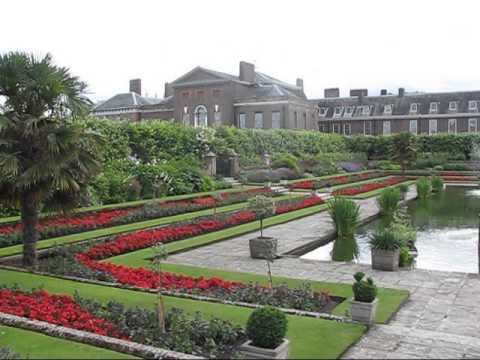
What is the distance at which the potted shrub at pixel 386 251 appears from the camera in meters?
9.89

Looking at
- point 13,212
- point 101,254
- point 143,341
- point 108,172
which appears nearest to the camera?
point 143,341

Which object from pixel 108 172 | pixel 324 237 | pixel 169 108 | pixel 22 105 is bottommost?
pixel 324 237

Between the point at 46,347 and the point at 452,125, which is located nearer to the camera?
the point at 46,347

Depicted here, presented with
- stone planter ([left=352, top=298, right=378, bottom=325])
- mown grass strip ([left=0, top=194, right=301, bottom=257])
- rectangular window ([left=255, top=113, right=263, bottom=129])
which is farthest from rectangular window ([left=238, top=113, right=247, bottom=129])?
stone planter ([left=352, top=298, right=378, bottom=325])

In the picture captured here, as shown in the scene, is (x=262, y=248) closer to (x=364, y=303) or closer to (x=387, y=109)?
(x=364, y=303)

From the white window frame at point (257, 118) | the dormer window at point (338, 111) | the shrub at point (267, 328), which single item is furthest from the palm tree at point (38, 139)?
the dormer window at point (338, 111)

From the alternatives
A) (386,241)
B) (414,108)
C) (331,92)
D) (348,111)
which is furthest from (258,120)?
(386,241)

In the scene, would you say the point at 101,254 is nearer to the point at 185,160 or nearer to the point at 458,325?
the point at 458,325

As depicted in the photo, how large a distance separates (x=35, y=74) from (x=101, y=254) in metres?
3.88

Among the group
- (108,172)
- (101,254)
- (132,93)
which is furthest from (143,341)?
(132,93)

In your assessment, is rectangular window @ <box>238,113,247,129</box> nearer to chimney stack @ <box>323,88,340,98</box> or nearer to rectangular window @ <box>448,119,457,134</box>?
chimney stack @ <box>323,88,340,98</box>

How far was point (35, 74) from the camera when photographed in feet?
31.0

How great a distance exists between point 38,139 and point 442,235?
36.3 ft

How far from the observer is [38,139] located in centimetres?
944
